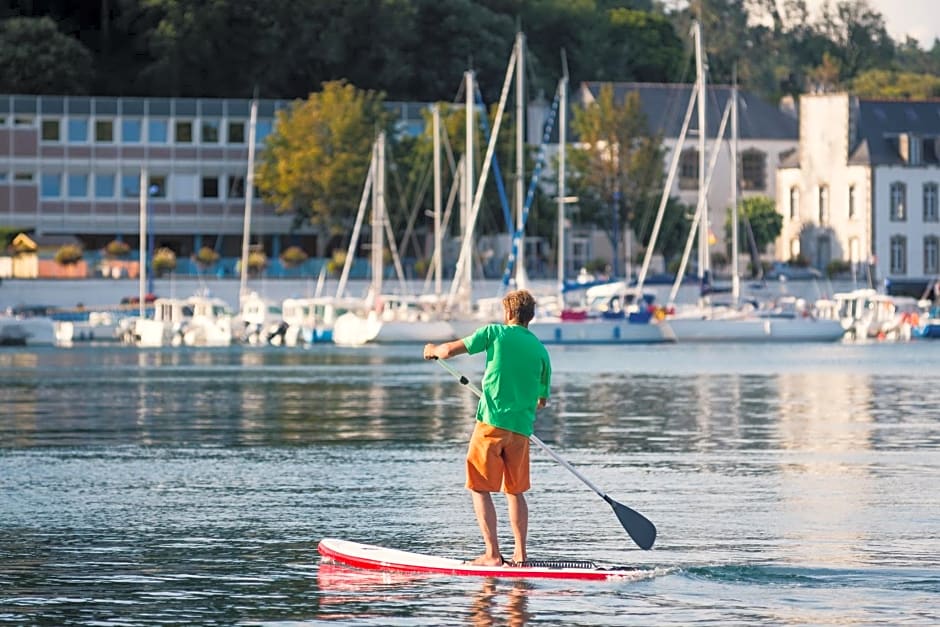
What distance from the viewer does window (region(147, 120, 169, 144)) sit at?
4911 inches

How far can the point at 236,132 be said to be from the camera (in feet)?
412

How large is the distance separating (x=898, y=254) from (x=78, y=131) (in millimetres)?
44174

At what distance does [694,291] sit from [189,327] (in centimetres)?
2388

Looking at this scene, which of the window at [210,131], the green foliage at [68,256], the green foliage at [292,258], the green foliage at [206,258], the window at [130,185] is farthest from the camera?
the window at [210,131]

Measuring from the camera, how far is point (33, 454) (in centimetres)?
2944

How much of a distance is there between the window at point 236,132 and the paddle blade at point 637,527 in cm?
10911

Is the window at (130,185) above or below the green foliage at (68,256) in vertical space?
above

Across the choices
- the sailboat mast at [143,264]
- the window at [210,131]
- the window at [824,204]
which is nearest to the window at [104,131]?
the window at [210,131]

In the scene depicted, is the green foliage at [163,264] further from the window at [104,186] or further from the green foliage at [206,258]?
the window at [104,186]

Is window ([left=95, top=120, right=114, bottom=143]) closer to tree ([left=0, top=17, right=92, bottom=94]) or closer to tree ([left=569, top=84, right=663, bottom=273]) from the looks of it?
tree ([left=0, top=17, right=92, bottom=94])

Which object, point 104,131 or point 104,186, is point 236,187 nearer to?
point 104,186

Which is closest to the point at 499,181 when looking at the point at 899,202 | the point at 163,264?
the point at 163,264

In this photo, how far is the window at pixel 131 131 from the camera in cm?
12444

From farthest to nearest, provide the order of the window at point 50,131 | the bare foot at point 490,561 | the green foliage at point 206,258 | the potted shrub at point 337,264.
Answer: the window at point 50,131
the green foliage at point 206,258
the potted shrub at point 337,264
the bare foot at point 490,561
